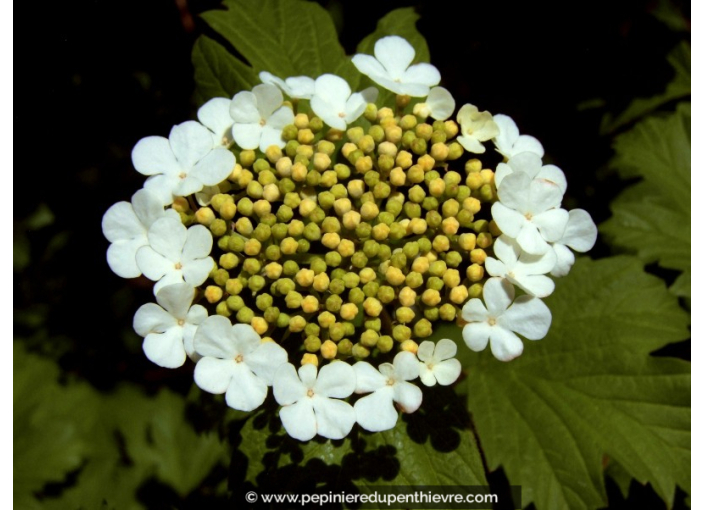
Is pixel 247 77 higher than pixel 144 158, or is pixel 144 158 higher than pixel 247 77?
pixel 247 77

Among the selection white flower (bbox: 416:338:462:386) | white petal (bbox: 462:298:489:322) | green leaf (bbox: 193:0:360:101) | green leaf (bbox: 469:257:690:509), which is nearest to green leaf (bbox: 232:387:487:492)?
green leaf (bbox: 469:257:690:509)

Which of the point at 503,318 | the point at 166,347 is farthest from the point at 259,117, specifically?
the point at 503,318

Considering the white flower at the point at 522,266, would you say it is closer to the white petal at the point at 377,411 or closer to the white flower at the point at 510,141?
the white flower at the point at 510,141

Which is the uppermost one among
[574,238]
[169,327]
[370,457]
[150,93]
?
[150,93]

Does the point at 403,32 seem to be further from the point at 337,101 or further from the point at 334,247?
the point at 334,247

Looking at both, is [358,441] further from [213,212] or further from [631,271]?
[631,271]

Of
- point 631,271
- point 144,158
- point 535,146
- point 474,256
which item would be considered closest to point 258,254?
point 144,158
